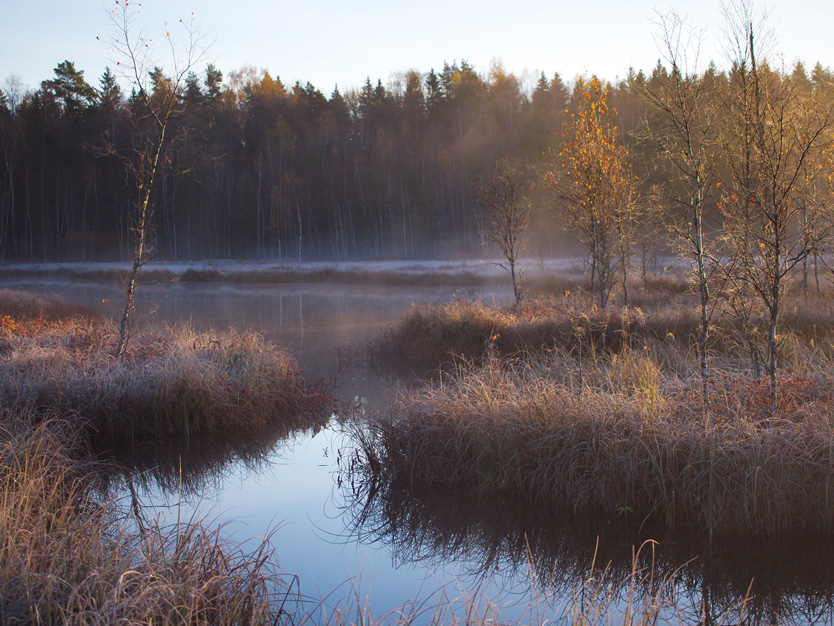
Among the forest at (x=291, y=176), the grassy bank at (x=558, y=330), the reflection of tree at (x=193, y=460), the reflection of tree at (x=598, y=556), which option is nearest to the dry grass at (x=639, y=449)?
the reflection of tree at (x=598, y=556)

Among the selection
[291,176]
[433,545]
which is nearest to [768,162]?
[433,545]

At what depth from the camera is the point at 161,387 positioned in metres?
9.00

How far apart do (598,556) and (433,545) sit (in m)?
1.39

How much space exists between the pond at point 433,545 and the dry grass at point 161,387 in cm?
60

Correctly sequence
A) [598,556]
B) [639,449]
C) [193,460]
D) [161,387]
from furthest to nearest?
[161,387] → [193,460] → [639,449] → [598,556]

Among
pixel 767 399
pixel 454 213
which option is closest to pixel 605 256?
pixel 767 399

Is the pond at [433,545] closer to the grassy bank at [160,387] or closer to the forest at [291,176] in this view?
the grassy bank at [160,387]

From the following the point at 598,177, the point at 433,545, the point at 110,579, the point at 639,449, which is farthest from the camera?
the point at 598,177

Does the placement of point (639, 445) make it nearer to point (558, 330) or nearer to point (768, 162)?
point (768, 162)

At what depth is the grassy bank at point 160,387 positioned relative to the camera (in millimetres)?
8531

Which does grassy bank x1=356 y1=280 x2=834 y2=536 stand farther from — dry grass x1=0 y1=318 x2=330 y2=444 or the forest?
the forest

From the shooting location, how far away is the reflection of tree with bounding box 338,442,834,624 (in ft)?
14.8

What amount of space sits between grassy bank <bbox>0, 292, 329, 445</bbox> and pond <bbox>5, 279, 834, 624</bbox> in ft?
1.96

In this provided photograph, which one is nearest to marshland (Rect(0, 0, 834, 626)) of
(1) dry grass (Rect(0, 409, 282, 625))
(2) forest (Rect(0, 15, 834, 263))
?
(1) dry grass (Rect(0, 409, 282, 625))
